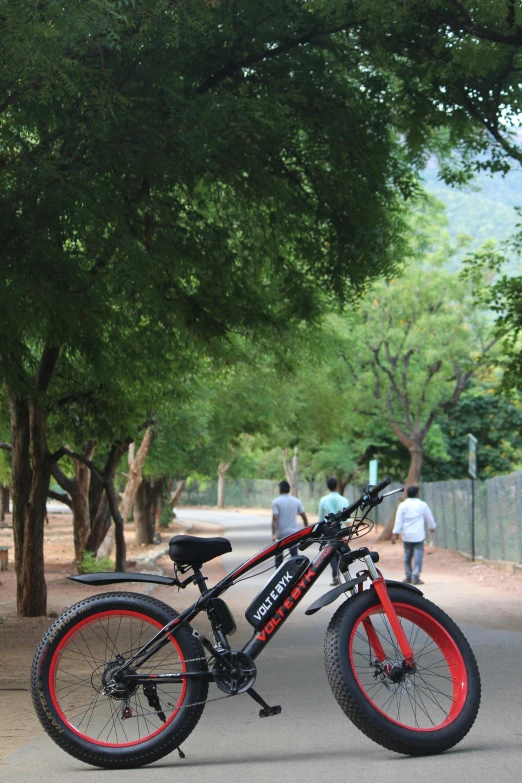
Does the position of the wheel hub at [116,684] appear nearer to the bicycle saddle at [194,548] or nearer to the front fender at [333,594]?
the bicycle saddle at [194,548]

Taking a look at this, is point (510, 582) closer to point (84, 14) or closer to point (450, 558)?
point (450, 558)

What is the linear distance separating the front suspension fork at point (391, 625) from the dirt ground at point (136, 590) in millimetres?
2291

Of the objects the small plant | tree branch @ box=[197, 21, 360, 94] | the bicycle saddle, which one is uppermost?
tree branch @ box=[197, 21, 360, 94]

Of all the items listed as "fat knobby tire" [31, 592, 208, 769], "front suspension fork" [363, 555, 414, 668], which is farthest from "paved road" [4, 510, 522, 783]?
"front suspension fork" [363, 555, 414, 668]

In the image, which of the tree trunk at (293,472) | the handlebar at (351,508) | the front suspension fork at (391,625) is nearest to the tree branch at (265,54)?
the handlebar at (351,508)

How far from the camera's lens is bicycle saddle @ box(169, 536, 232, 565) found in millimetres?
5668

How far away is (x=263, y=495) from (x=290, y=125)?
96861mm

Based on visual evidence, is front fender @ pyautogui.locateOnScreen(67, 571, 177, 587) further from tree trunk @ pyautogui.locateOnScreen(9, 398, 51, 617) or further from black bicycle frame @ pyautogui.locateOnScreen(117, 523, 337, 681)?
tree trunk @ pyautogui.locateOnScreen(9, 398, 51, 617)

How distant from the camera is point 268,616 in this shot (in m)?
5.66

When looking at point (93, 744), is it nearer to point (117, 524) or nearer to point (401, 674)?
point (401, 674)

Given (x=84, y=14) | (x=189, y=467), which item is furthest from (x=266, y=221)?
(x=189, y=467)

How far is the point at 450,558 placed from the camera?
100ft

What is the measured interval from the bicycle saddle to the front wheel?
67 cm

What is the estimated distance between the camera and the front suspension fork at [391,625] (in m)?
5.62
